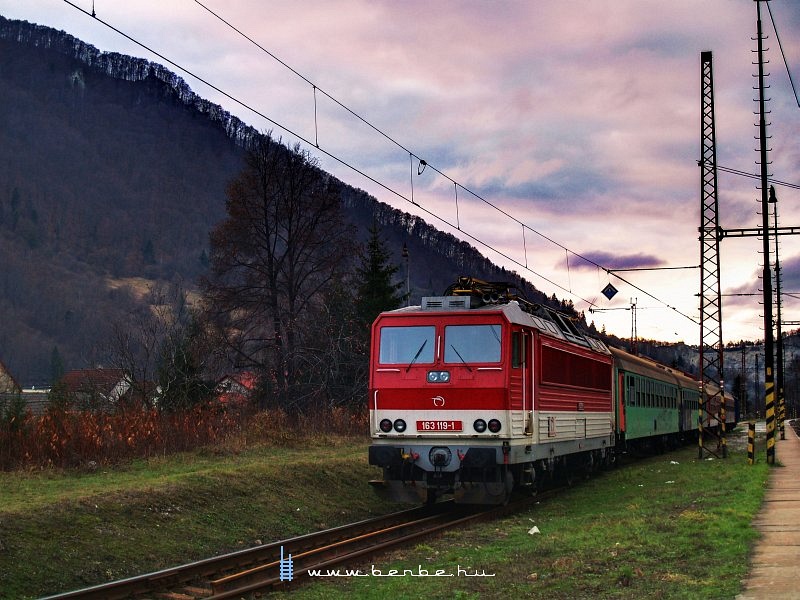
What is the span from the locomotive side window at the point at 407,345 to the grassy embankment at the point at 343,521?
10.2ft

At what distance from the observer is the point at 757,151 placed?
27625mm

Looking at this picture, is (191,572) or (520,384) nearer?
(191,572)

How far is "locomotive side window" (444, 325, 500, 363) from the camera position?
16484mm

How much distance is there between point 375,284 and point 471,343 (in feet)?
102

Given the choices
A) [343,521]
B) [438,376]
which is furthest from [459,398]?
[343,521]

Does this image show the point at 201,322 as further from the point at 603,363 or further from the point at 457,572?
the point at 457,572

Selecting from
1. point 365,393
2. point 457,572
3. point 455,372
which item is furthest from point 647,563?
point 365,393

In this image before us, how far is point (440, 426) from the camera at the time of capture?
16391mm

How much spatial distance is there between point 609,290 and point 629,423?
11.6 meters

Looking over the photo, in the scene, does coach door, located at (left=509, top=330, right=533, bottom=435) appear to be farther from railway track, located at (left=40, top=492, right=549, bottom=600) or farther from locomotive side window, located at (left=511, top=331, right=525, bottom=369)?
railway track, located at (left=40, top=492, right=549, bottom=600)

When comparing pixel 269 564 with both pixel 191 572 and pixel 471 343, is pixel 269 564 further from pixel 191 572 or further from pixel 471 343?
pixel 471 343

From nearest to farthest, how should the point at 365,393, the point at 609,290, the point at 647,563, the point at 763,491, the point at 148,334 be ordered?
the point at 647,563 < the point at 763,491 < the point at 148,334 < the point at 365,393 < the point at 609,290

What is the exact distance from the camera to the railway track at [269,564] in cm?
1038

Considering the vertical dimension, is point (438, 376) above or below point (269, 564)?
above
